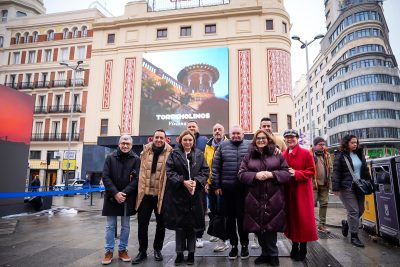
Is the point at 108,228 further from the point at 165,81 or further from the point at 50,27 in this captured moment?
the point at 50,27

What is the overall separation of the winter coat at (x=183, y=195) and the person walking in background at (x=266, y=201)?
0.65 meters

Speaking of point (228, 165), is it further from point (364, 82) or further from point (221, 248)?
point (364, 82)

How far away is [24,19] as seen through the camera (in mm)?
34094

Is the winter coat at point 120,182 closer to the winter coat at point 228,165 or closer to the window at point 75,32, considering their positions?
the winter coat at point 228,165

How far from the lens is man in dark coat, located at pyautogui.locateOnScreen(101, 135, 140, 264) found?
4312mm

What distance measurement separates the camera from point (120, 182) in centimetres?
450

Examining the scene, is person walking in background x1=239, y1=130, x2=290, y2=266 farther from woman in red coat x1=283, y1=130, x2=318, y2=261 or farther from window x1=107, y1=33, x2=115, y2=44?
window x1=107, y1=33, x2=115, y2=44

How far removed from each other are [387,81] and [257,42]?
98.1 ft

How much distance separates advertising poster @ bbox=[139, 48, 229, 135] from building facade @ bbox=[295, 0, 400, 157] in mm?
28719

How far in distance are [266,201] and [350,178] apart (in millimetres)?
2266

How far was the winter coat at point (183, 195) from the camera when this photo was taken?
4.10 m

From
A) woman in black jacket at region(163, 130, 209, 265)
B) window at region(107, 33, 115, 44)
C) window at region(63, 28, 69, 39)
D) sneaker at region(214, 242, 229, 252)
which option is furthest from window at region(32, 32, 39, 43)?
sneaker at region(214, 242, 229, 252)

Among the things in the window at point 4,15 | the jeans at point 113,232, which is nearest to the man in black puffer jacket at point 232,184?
the jeans at point 113,232

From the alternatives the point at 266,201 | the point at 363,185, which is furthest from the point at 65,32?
the point at 363,185
